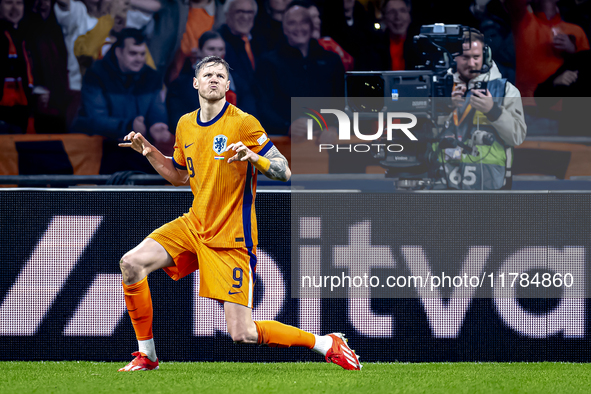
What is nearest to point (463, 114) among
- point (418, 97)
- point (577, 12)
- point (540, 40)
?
point (418, 97)

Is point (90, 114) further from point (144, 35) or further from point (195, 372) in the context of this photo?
point (195, 372)

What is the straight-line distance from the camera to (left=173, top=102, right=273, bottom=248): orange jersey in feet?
13.4

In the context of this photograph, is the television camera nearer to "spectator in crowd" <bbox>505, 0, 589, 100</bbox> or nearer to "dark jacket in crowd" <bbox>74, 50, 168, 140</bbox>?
"spectator in crowd" <bbox>505, 0, 589, 100</bbox>

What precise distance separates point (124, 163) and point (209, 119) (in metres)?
3.35

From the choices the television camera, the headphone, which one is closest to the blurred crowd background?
the headphone

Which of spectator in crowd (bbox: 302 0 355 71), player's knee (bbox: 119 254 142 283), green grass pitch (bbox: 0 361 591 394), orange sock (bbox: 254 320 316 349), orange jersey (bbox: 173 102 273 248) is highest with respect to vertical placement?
spectator in crowd (bbox: 302 0 355 71)

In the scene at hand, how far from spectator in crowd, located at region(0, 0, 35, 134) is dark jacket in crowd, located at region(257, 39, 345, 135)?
2218 mm

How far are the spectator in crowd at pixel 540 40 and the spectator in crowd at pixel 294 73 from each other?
5.76ft

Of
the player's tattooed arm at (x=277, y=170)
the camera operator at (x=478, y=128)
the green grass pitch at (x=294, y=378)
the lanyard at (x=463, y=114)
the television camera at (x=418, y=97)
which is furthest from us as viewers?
the lanyard at (x=463, y=114)

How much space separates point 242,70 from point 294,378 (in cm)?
408

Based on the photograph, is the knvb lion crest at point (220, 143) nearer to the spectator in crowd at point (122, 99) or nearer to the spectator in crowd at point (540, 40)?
the spectator in crowd at point (122, 99)

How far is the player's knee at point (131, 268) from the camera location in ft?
13.3

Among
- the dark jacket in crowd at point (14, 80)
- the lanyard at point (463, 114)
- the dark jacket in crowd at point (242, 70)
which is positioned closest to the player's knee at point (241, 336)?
the lanyard at point (463, 114)

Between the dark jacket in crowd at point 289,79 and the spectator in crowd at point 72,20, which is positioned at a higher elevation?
the spectator in crowd at point 72,20
